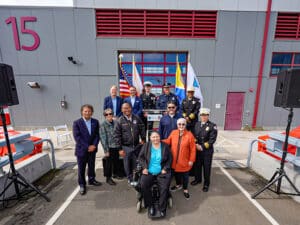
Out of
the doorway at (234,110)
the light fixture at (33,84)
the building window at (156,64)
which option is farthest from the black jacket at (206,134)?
the light fixture at (33,84)

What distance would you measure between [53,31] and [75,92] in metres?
3.05

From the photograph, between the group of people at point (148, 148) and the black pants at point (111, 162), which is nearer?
the group of people at point (148, 148)

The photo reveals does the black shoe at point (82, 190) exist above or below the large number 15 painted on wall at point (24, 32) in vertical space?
below

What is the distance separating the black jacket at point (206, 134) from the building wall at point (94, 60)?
4.95 meters

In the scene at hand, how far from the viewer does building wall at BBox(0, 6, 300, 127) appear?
6609 millimetres

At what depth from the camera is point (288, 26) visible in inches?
267

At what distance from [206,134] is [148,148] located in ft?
3.99

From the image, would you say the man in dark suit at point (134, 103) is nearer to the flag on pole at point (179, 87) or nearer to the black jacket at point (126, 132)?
the black jacket at point (126, 132)

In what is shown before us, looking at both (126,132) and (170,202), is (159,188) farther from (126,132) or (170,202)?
(126,132)

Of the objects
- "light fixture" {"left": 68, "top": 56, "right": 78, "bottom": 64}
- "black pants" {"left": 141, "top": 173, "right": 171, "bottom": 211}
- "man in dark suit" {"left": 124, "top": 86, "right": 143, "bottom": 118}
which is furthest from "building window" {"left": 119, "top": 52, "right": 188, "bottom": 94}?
"black pants" {"left": 141, "top": 173, "right": 171, "bottom": 211}

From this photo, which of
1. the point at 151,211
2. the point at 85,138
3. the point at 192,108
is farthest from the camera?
the point at 192,108

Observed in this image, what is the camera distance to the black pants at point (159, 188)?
220 centimetres

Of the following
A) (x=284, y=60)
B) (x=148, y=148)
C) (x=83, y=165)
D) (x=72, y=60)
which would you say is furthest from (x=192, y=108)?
(x=284, y=60)

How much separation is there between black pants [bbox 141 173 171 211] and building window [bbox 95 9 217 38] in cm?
663
